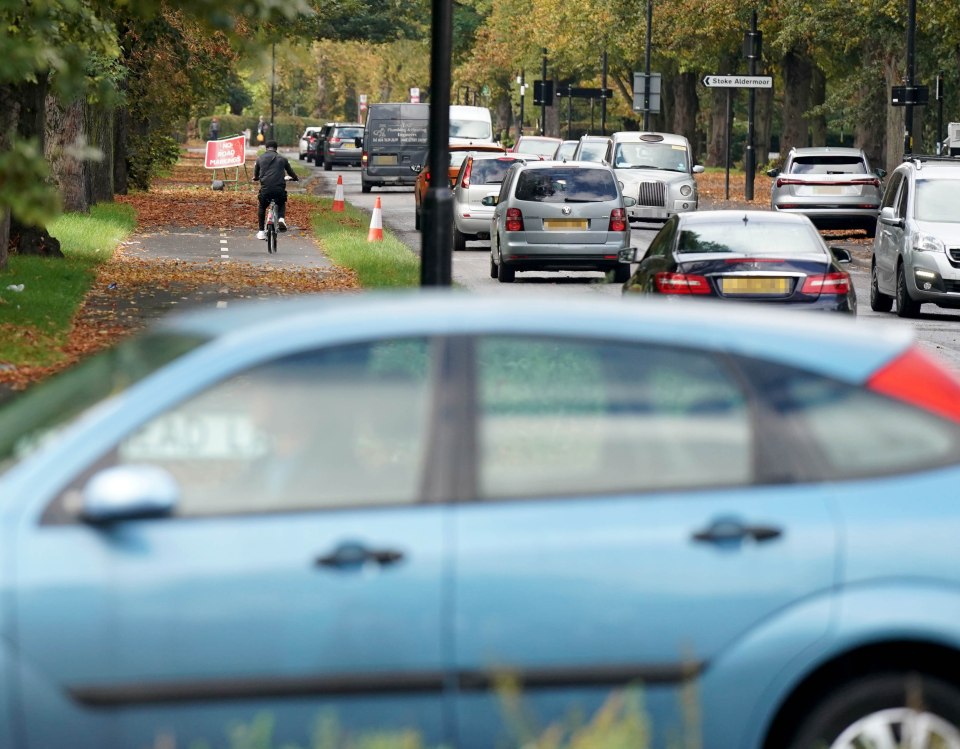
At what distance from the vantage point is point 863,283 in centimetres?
2611

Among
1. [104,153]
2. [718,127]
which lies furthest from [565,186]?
[718,127]

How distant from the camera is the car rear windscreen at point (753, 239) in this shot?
15250 millimetres

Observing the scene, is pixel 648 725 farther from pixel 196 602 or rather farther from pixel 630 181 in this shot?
pixel 630 181

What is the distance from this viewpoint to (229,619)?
4.42 metres

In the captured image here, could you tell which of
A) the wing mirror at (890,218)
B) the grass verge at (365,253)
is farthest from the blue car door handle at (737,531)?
the wing mirror at (890,218)

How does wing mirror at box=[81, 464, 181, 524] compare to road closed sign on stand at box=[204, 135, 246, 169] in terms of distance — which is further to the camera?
road closed sign on stand at box=[204, 135, 246, 169]

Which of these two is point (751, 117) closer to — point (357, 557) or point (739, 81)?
point (739, 81)

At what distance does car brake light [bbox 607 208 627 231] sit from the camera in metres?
24.8

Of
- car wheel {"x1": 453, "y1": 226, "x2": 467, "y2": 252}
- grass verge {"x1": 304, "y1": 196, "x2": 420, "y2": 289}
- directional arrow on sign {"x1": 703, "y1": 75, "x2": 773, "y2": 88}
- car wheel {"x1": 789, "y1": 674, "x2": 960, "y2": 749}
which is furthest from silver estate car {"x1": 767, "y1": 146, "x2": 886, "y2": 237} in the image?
car wheel {"x1": 789, "y1": 674, "x2": 960, "y2": 749}

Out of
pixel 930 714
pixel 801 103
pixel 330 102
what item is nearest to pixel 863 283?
pixel 930 714

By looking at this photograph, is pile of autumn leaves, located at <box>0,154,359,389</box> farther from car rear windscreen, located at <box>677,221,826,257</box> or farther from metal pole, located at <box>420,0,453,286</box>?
car rear windscreen, located at <box>677,221,826,257</box>

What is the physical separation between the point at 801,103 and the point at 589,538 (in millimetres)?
59099

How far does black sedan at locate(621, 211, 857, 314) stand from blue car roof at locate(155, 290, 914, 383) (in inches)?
392

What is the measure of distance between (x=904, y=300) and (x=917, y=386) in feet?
52.8
